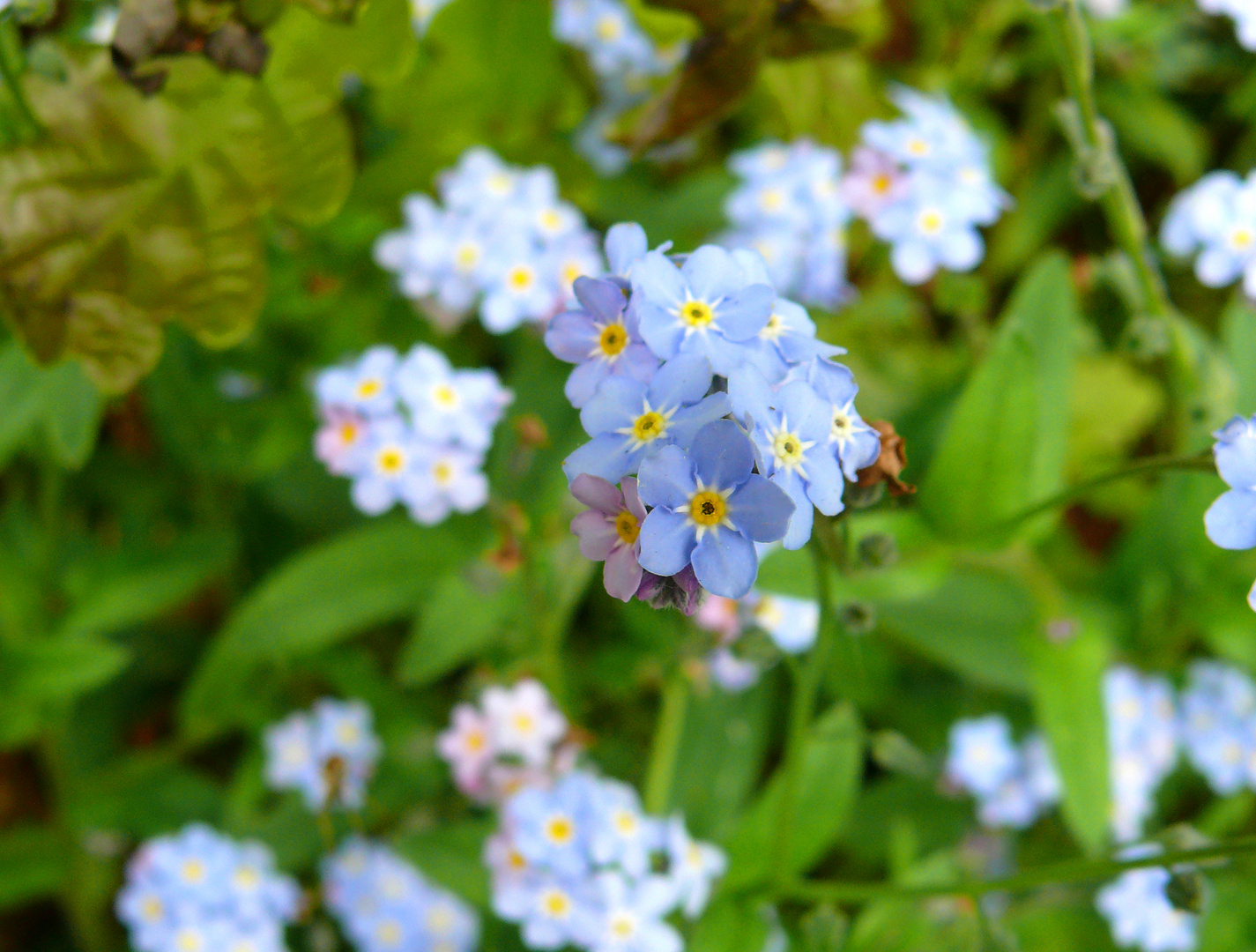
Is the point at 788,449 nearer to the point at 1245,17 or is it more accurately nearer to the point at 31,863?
the point at 1245,17

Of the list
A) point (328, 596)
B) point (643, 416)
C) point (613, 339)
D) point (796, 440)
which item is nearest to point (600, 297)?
point (613, 339)

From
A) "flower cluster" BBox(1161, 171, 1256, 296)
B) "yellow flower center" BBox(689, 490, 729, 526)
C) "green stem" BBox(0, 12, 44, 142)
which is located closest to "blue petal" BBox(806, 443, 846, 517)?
"yellow flower center" BBox(689, 490, 729, 526)

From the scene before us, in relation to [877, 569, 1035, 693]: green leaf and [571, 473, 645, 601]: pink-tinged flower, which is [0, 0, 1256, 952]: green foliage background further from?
[571, 473, 645, 601]: pink-tinged flower

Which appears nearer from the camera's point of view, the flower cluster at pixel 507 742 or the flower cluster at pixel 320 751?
the flower cluster at pixel 507 742

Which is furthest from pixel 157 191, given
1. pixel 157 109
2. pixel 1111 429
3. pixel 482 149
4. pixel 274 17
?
pixel 1111 429

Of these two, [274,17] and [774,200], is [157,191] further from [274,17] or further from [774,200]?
[774,200]

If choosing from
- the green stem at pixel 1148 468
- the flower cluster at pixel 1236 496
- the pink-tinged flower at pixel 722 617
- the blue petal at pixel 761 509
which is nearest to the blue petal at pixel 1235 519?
the flower cluster at pixel 1236 496

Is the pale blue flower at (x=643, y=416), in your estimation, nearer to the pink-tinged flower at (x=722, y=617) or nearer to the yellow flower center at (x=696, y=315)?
the yellow flower center at (x=696, y=315)
